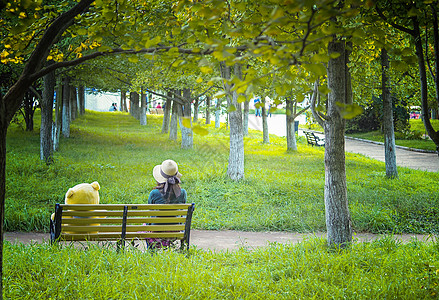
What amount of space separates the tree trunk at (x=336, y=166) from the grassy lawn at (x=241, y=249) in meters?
0.25

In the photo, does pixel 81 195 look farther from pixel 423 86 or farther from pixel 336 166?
pixel 423 86

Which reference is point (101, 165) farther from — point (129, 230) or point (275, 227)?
point (129, 230)

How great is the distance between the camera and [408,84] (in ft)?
47.4

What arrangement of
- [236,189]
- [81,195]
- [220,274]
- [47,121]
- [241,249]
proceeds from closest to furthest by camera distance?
1. [220,274]
2. [241,249]
3. [81,195]
4. [236,189]
5. [47,121]

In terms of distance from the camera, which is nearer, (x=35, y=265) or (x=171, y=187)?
(x=35, y=265)

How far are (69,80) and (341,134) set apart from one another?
2053cm

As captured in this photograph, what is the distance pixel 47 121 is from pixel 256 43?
42.0 feet

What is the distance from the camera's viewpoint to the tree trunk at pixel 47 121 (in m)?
14.1

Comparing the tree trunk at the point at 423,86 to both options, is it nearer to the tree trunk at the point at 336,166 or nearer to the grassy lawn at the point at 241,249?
the grassy lawn at the point at 241,249

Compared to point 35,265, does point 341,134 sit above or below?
above

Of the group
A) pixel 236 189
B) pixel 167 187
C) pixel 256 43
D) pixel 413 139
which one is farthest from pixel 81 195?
pixel 413 139

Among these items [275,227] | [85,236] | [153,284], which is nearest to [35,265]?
[85,236]

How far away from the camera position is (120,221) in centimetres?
542

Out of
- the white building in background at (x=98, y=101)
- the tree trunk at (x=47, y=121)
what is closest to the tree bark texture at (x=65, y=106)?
the tree trunk at (x=47, y=121)
